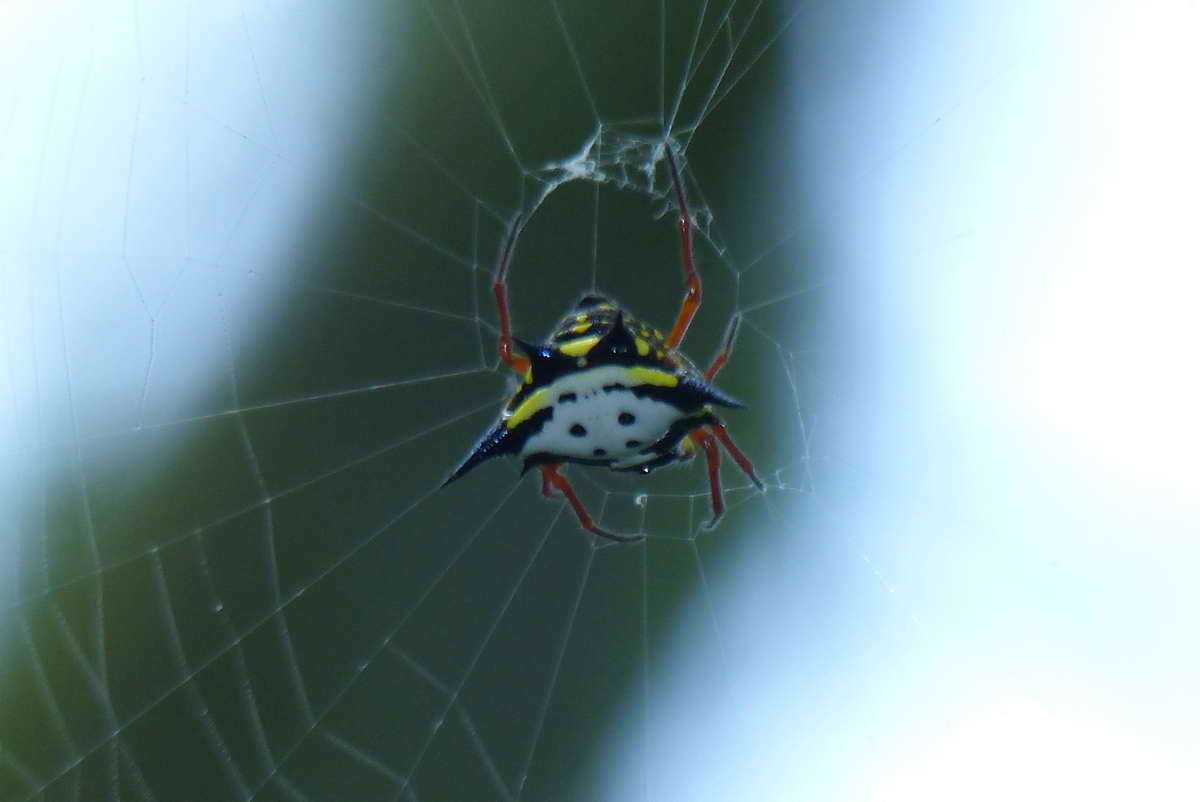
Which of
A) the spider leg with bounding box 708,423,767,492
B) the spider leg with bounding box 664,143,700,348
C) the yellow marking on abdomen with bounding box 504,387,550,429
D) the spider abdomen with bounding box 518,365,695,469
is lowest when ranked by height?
the spider abdomen with bounding box 518,365,695,469

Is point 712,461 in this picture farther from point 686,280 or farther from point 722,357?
point 686,280

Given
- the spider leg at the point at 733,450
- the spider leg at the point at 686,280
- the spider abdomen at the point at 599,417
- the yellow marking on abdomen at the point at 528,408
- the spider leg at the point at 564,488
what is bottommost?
the spider abdomen at the point at 599,417

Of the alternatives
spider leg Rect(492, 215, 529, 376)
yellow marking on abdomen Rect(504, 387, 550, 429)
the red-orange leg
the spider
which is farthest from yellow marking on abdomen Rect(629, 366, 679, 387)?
the red-orange leg

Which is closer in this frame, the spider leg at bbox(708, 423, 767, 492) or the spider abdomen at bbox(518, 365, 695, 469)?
the spider abdomen at bbox(518, 365, 695, 469)

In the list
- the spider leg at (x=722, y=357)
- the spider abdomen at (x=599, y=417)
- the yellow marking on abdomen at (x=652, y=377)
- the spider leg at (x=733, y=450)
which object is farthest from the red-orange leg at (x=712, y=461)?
the yellow marking on abdomen at (x=652, y=377)

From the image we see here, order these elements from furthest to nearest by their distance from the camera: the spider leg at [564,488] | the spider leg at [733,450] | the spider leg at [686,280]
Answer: the spider leg at [564,488] < the spider leg at [733,450] < the spider leg at [686,280]

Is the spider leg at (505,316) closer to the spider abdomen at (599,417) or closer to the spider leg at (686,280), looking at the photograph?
the spider abdomen at (599,417)

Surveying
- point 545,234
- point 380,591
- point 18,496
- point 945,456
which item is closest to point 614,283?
point 545,234

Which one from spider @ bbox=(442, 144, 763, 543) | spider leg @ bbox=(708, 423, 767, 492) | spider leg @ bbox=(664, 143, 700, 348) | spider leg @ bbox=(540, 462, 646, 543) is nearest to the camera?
spider @ bbox=(442, 144, 763, 543)

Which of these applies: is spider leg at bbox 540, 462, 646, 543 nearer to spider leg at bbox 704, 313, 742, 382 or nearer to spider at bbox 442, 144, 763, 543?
spider at bbox 442, 144, 763, 543
